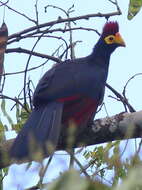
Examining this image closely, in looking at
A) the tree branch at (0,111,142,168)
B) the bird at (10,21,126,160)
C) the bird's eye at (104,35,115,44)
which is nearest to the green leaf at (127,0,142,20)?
Answer: the bird at (10,21,126,160)

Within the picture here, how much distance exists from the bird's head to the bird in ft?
1.30

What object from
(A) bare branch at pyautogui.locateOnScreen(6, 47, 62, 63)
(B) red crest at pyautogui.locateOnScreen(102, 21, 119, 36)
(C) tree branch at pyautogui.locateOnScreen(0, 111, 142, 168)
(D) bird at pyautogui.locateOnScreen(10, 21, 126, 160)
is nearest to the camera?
(C) tree branch at pyautogui.locateOnScreen(0, 111, 142, 168)

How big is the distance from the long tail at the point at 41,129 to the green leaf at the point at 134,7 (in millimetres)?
842

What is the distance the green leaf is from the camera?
127 inches

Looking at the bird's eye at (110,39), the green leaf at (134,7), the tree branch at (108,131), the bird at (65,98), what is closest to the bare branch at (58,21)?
the green leaf at (134,7)

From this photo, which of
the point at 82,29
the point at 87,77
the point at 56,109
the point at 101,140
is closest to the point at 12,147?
the point at 101,140

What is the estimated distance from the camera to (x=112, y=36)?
→ 463cm

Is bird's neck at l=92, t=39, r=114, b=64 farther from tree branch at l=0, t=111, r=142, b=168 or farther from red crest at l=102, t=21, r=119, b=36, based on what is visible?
tree branch at l=0, t=111, r=142, b=168

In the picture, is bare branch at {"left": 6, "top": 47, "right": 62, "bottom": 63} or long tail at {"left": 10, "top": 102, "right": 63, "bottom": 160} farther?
bare branch at {"left": 6, "top": 47, "right": 62, "bottom": 63}

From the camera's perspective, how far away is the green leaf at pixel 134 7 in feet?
10.6

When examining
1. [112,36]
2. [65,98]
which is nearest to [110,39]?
[112,36]

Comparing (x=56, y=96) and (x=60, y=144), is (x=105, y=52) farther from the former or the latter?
(x=60, y=144)

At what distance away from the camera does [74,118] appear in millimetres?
3609

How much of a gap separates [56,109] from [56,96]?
0.45 feet
